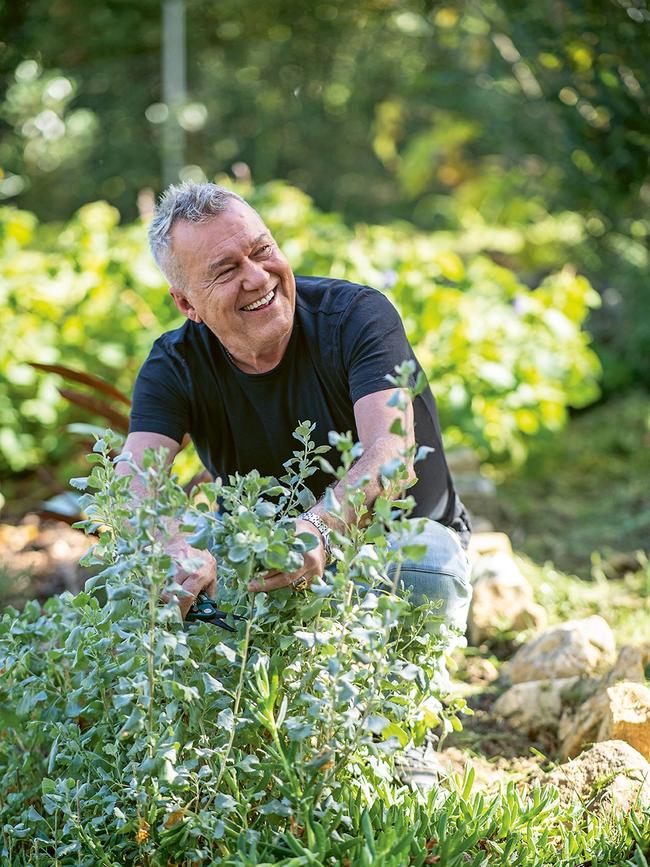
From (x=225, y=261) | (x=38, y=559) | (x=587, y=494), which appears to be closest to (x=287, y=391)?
(x=225, y=261)

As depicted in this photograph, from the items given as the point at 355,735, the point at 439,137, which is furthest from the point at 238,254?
the point at 439,137

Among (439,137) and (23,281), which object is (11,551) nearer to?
(23,281)

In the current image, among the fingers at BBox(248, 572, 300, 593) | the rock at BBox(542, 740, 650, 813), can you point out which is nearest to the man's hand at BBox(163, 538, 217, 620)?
the fingers at BBox(248, 572, 300, 593)

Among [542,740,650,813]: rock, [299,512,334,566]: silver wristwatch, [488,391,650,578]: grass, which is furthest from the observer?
[488,391,650,578]: grass

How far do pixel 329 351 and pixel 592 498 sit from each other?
2850mm

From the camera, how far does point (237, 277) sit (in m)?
2.18

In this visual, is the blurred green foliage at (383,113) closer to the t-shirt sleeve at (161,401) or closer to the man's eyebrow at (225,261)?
the t-shirt sleeve at (161,401)

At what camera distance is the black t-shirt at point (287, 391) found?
231 cm

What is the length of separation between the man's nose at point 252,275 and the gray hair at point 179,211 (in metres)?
0.13

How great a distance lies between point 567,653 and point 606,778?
0.74m

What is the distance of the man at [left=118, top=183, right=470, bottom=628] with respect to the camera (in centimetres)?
214

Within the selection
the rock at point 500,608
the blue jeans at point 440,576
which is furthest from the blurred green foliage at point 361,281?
the blue jeans at point 440,576

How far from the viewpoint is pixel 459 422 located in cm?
432

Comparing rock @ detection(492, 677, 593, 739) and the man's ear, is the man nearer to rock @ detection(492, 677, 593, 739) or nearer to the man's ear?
the man's ear
